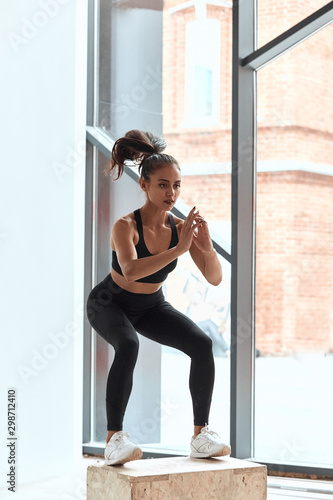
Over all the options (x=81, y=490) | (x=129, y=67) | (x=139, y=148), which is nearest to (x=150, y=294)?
(x=139, y=148)

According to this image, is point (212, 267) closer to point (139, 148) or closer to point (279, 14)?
point (139, 148)

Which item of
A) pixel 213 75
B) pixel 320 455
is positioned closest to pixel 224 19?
pixel 213 75

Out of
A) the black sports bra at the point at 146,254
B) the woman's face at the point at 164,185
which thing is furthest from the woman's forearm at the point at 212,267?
the woman's face at the point at 164,185

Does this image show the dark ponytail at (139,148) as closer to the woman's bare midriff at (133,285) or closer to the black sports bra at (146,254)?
the black sports bra at (146,254)

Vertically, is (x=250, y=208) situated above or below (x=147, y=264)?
above

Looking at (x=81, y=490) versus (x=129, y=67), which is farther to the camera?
(x=129, y=67)

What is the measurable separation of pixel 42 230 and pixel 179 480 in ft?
5.15

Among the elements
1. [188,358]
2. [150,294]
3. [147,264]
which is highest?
[147,264]

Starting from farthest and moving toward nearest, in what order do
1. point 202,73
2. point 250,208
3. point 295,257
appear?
point 202,73
point 250,208
point 295,257

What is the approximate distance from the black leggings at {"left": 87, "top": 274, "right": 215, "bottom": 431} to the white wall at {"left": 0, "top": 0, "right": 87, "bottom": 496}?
2.79 feet

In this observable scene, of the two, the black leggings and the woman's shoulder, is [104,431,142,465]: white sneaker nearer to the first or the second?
the black leggings

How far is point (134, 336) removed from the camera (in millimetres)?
2602

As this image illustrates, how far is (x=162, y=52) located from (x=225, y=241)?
111 cm

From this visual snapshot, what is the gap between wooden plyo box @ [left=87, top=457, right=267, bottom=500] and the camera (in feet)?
7.95
